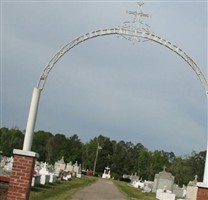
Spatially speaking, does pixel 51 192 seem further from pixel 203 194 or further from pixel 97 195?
pixel 203 194

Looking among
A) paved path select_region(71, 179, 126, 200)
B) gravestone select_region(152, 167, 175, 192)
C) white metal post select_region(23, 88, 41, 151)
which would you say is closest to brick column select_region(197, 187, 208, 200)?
white metal post select_region(23, 88, 41, 151)

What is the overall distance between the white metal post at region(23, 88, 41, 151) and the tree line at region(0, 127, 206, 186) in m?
90.1

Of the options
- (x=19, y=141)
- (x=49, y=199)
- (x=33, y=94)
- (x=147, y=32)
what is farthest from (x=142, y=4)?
(x=19, y=141)

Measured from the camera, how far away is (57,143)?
398 feet

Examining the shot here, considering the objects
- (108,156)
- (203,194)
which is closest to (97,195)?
(203,194)

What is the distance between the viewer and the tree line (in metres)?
103

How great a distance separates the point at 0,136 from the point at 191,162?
50.8 metres

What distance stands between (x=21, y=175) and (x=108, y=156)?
10265cm

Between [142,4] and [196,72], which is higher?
[142,4]

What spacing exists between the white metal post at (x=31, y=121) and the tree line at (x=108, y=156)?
9013 centimetres

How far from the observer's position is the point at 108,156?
368 ft

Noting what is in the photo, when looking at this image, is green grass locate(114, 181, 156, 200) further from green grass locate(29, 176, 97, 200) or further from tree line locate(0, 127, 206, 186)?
tree line locate(0, 127, 206, 186)

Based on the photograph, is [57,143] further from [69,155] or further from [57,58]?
[57,58]

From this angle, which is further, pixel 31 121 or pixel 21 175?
pixel 31 121
